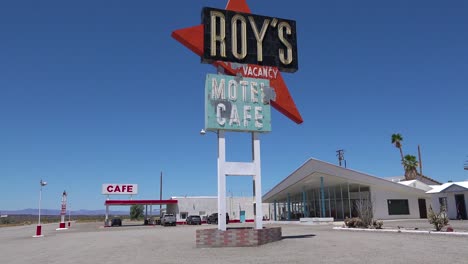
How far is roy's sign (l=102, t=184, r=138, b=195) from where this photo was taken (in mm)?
58938

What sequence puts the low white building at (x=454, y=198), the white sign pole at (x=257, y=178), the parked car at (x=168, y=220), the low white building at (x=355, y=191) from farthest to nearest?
the parked car at (x=168, y=220) → the low white building at (x=355, y=191) → the low white building at (x=454, y=198) → the white sign pole at (x=257, y=178)

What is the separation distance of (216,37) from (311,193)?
36.1m

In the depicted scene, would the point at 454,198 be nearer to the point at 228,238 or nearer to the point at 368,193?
the point at 368,193

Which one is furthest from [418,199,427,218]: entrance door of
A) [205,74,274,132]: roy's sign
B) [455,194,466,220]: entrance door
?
[205,74,274,132]: roy's sign

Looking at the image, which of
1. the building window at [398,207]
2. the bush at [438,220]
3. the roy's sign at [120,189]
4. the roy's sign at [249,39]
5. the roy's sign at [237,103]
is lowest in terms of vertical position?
the bush at [438,220]

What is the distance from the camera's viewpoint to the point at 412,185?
4662 centimetres

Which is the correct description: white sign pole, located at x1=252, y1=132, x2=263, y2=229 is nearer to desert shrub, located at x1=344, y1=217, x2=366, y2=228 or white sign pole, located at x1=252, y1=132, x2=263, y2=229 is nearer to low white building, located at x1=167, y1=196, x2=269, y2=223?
desert shrub, located at x1=344, y1=217, x2=366, y2=228

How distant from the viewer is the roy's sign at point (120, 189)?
5894cm

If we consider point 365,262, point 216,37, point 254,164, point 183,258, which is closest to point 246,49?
point 216,37

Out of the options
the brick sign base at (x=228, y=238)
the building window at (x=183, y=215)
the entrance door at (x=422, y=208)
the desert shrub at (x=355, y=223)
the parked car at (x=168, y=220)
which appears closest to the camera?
the brick sign base at (x=228, y=238)

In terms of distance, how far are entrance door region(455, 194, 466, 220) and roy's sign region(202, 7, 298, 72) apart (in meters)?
25.9

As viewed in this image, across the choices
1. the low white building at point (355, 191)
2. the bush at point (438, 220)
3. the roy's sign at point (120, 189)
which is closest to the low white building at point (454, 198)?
the low white building at point (355, 191)

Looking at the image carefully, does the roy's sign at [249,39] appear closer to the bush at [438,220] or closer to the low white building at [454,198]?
the bush at [438,220]

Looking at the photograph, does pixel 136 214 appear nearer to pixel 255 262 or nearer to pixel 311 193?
pixel 311 193
